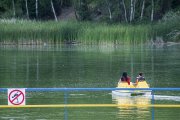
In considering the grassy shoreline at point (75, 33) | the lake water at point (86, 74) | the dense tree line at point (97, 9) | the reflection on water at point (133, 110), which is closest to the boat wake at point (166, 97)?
the lake water at point (86, 74)

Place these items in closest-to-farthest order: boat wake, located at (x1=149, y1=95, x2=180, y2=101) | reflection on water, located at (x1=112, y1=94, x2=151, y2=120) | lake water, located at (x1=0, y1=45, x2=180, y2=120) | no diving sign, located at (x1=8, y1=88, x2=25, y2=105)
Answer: no diving sign, located at (x1=8, y1=88, x2=25, y2=105), reflection on water, located at (x1=112, y1=94, x2=151, y2=120), lake water, located at (x1=0, y1=45, x2=180, y2=120), boat wake, located at (x1=149, y1=95, x2=180, y2=101)

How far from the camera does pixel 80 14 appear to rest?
8956 cm

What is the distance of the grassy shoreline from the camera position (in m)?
68.4

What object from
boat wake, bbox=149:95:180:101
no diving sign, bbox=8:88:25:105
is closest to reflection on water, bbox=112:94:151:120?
boat wake, bbox=149:95:180:101

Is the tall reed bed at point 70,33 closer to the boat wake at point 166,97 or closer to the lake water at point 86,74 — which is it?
the lake water at point 86,74

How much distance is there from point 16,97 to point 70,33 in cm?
5580

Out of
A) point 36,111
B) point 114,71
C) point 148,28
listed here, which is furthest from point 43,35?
point 36,111

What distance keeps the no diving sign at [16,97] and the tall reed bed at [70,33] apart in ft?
172

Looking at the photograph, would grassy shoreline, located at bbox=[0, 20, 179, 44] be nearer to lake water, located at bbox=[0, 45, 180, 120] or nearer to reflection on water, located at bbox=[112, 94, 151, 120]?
lake water, located at bbox=[0, 45, 180, 120]

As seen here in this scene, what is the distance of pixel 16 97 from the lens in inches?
602

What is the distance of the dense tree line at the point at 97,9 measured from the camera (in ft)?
286

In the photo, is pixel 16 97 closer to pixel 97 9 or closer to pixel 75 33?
pixel 75 33

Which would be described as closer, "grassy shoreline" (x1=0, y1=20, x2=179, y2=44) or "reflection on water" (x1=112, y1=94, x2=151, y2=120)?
"reflection on water" (x1=112, y1=94, x2=151, y2=120)

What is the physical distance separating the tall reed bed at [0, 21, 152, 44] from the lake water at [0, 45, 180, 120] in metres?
0.79
